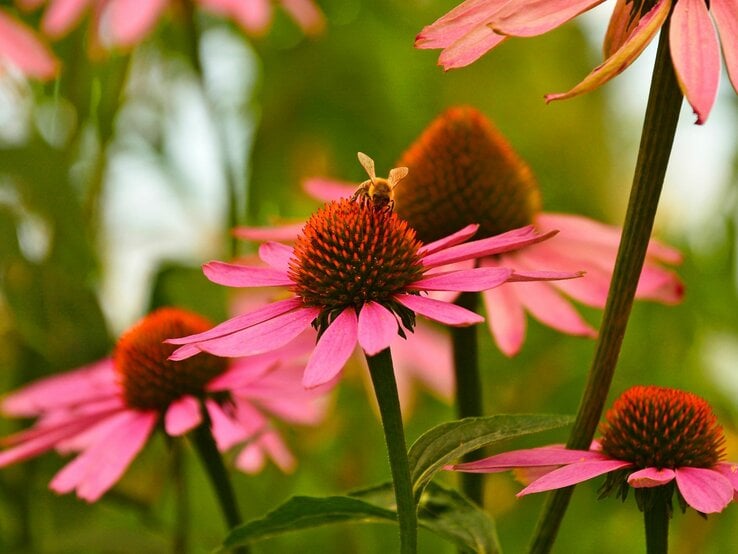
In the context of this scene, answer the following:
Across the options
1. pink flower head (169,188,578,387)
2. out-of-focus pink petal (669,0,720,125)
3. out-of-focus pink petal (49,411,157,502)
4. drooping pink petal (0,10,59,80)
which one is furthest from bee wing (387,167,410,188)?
drooping pink petal (0,10,59,80)

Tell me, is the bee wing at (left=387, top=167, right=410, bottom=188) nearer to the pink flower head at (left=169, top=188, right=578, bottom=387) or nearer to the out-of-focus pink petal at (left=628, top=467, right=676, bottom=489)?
the pink flower head at (left=169, top=188, right=578, bottom=387)

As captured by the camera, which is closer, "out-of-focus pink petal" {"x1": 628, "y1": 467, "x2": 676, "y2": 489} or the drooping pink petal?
"out-of-focus pink petal" {"x1": 628, "y1": 467, "x2": 676, "y2": 489}

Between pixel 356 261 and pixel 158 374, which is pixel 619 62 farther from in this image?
pixel 158 374

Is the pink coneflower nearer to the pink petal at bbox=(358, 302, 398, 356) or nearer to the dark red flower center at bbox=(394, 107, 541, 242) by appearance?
the dark red flower center at bbox=(394, 107, 541, 242)

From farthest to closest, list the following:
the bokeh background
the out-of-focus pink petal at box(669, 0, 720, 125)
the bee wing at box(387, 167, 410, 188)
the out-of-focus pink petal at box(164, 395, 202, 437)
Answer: the bokeh background, the out-of-focus pink petal at box(164, 395, 202, 437), the bee wing at box(387, 167, 410, 188), the out-of-focus pink petal at box(669, 0, 720, 125)

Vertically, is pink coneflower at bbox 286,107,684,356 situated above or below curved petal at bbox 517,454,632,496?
above

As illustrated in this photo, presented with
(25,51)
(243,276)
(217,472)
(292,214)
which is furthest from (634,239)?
(292,214)

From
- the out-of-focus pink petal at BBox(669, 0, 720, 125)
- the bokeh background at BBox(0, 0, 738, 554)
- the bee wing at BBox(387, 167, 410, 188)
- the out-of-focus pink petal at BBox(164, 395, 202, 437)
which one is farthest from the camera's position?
the bokeh background at BBox(0, 0, 738, 554)

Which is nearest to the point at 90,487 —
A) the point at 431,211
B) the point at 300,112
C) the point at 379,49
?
the point at 431,211

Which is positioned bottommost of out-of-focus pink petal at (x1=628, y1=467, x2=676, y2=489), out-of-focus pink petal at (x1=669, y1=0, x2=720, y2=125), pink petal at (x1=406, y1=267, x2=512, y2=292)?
out-of-focus pink petal at (x1=628, y1=467, x2=676, y2=489)
